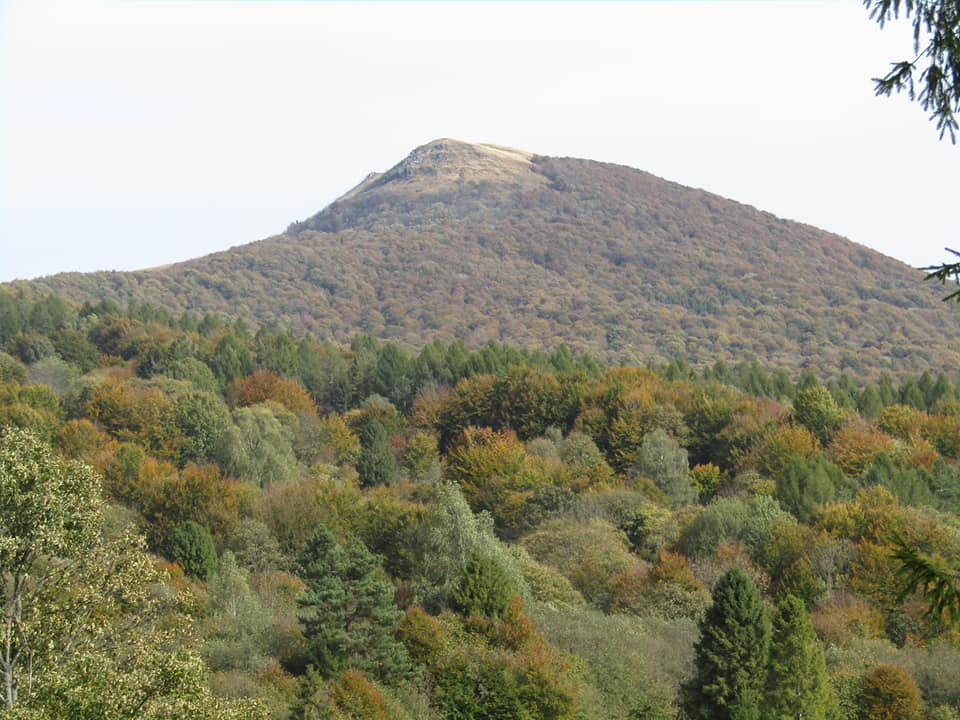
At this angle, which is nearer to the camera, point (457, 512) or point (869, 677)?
point (869, 677)

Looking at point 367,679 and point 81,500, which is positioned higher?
point 81,500

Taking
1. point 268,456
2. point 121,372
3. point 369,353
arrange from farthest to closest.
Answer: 1. point 369,353
2. point 121,372
3. point 268,456

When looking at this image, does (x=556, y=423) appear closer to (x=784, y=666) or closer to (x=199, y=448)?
(x=199, y=448)

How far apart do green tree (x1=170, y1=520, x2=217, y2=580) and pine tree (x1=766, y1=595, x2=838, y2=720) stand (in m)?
30.0

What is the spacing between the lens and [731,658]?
4931cm

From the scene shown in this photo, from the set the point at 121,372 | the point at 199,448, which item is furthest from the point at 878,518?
the point at 121,372

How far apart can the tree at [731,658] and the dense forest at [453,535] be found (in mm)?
139

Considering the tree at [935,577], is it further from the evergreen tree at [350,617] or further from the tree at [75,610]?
the evergreen tree at [350,617]

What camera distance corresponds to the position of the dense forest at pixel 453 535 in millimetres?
22531

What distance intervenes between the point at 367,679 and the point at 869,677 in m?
18.0

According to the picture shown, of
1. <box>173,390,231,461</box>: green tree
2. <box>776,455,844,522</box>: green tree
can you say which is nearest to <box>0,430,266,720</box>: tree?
<box>776,455,844,522</box>: green tree

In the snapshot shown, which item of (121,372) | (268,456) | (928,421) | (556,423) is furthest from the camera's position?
(121,372)

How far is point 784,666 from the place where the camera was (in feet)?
159

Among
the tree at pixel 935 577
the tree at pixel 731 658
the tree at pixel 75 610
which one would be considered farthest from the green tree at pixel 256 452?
the tree at pixel 935 577
